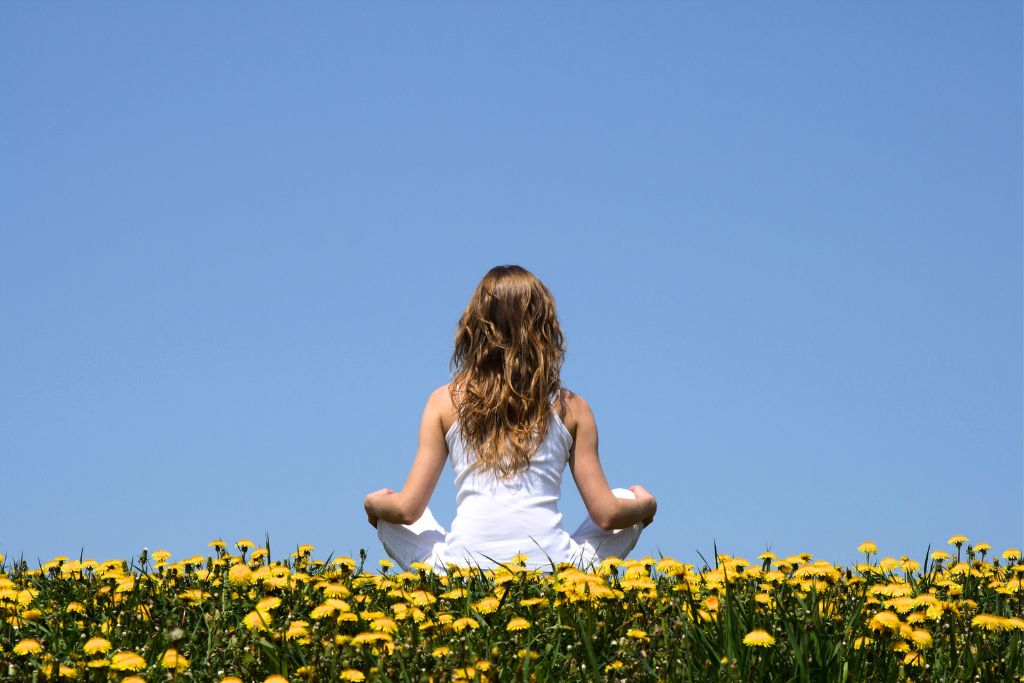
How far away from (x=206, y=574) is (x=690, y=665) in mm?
2645

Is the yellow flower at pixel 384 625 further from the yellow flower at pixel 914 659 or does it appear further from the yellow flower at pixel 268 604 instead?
the yellow flower at pixel 914 659

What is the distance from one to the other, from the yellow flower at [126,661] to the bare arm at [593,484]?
3.18 meters

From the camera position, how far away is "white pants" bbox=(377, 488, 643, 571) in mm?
7234

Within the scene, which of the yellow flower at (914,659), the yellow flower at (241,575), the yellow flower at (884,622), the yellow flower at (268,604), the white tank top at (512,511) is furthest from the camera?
the white tank top at (512,511)

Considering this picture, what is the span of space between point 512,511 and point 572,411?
0.70m

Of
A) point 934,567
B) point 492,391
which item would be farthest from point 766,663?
point 492,391

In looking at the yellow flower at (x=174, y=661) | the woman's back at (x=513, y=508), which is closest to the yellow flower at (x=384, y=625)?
A: the yellow flower at (x=174, y=661)

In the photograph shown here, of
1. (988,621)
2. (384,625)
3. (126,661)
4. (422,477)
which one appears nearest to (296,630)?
(384,625)

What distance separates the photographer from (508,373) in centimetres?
694

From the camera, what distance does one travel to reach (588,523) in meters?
7.32

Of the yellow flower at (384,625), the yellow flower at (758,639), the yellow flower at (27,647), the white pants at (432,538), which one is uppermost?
the white pants at (432,538)

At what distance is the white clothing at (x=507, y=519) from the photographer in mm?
6957

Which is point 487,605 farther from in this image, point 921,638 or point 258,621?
point 921,638

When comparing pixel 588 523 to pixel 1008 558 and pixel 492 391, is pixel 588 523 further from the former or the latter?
pixel 1008 558
